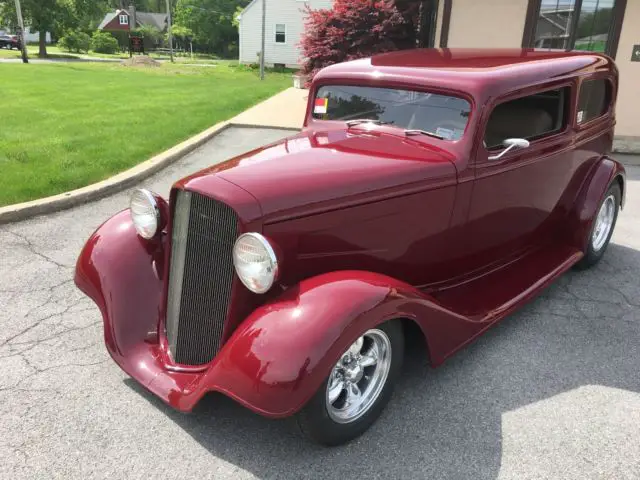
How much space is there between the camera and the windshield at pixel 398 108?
320 cm

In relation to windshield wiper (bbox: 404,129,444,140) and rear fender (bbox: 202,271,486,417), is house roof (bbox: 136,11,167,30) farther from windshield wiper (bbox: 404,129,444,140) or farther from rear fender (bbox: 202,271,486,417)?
Result: rear fender (bbox: 202,271,486,417)

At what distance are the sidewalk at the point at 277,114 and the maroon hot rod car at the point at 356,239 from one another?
6626 mm

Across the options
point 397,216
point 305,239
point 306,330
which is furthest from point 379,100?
point 306,330

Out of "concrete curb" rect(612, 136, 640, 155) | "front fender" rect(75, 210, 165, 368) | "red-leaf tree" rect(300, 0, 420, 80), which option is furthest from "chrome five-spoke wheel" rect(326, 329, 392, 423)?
"red-leaf tree" rect(300, 0, 420, 80)

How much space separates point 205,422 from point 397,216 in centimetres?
146

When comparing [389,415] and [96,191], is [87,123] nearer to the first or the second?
[96,191]

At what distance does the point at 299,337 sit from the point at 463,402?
3.87ft

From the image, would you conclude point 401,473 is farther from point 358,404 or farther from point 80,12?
point 80,12

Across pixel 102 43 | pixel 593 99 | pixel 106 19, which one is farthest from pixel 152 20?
pixel 593 99

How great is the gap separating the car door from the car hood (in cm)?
40

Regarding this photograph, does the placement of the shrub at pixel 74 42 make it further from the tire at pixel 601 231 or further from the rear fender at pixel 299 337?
the rear fender at pixel 299 337

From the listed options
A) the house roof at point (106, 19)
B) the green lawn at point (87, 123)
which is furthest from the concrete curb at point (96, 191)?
the house roof at point (106, 19)

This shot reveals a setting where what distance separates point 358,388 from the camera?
8.39ft

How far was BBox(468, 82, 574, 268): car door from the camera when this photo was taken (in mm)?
3287
